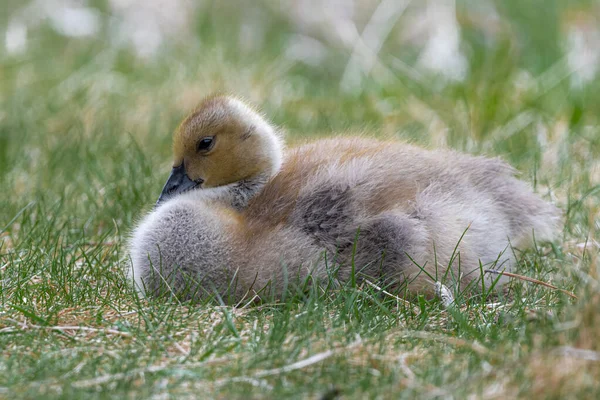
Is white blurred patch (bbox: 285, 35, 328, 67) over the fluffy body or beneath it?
over

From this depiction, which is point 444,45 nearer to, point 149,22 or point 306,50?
point 306,50

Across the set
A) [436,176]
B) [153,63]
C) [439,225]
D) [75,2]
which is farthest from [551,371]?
[75,2]

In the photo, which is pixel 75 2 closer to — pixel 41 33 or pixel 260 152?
pixel 41 33

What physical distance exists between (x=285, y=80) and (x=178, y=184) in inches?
163

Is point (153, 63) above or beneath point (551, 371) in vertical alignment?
above

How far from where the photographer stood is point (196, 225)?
389cm

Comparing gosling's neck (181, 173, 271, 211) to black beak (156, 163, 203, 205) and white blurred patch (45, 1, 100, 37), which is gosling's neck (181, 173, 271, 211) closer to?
black beak (156, 163, 203, 205)

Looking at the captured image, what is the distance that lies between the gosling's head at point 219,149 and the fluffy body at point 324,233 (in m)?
0.12

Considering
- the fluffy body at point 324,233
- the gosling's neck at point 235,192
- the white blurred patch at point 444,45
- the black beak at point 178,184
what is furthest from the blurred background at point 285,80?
the fluffy body at point 324,233

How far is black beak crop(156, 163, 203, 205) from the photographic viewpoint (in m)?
4.29

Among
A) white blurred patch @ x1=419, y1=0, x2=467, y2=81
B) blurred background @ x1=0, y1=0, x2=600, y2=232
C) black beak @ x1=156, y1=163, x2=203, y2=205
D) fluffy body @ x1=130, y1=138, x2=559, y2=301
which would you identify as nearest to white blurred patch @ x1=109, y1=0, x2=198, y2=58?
blurred background @ x1=0, y1=0, x2=600, y2=232

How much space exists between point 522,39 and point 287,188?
249 inches

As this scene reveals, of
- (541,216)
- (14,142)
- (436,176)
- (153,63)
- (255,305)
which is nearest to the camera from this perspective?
(255,305)

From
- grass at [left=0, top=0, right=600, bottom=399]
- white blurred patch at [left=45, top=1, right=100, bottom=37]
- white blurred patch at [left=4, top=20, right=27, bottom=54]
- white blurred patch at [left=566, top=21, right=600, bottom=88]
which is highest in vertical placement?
white blurred patch at [left=45, top=1, right=100, bottom=37]
